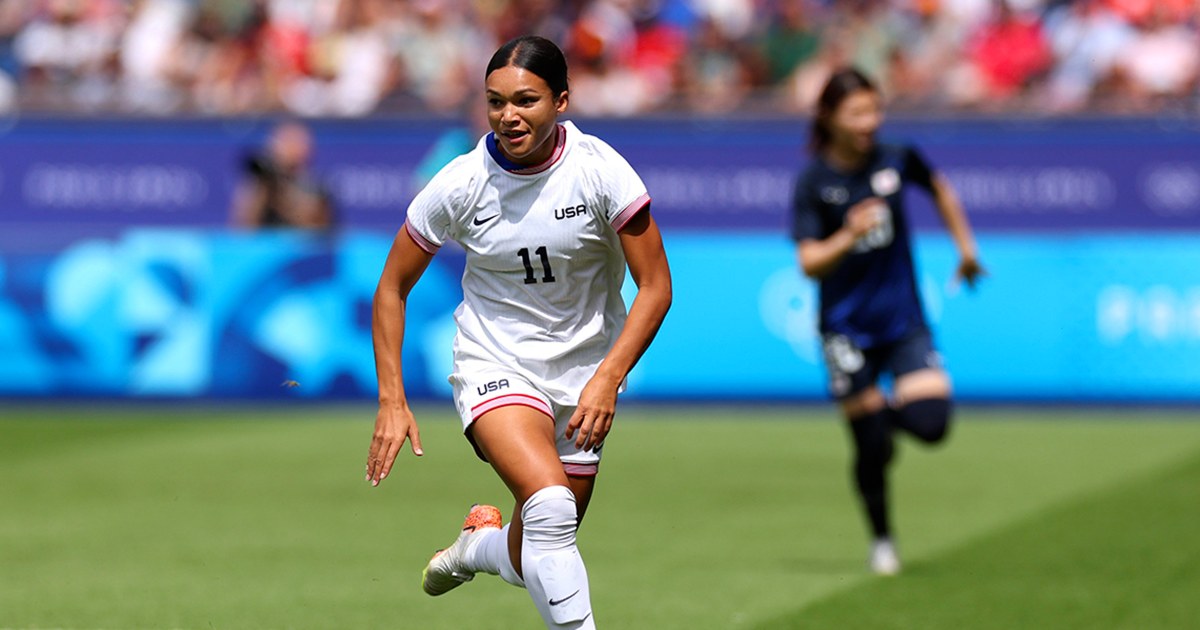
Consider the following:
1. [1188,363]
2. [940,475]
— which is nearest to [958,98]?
[1188,363]

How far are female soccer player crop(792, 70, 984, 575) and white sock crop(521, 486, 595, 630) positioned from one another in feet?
12.1

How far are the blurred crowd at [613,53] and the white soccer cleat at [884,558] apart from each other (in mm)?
11076

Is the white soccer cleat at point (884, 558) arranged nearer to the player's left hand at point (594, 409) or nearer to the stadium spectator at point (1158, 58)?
the player's left hand at point (594, 409)

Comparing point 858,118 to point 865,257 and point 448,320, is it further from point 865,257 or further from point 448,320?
point 448,320

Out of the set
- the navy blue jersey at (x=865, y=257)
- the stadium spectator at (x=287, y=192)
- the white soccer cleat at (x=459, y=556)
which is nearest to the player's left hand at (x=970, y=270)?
the navy blue jersey at (x=865, y=257)

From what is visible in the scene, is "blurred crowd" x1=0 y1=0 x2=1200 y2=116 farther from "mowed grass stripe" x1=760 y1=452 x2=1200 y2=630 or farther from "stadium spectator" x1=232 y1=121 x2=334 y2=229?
"mowed grass stripe" x1=760 y1=452 x2=1200 y2=630

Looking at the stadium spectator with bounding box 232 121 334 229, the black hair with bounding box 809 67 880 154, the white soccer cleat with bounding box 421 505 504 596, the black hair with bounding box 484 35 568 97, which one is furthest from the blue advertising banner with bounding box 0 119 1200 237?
the black hair with bounding box 484 35 568 97

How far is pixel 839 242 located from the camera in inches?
389

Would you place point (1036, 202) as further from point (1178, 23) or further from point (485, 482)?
point (485, 482)

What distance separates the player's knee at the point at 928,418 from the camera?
998 centimetres

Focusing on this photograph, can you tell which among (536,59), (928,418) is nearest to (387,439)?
(536,59)

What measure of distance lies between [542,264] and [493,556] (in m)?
1.17

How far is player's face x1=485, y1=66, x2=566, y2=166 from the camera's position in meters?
6.52

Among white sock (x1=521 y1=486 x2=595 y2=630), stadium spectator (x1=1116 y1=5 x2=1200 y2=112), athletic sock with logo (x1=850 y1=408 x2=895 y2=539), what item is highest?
white sock (x1=521 y1=486 x2=595 y2=630)
